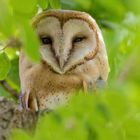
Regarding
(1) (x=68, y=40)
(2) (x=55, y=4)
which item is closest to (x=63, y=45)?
(1) (x=68, y=40)

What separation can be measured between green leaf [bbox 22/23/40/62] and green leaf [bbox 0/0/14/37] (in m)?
0.02

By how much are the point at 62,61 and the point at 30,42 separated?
1.13m

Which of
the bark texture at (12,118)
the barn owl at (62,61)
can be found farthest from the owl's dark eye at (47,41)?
the bark texture at (12,118)

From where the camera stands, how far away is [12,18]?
740mm

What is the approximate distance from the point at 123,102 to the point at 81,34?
128cm

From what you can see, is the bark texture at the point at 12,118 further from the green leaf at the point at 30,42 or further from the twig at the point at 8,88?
the green leaf at the point at 30,42

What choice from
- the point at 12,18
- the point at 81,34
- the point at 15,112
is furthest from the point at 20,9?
the point at 81,34

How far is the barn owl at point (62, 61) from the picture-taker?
6.14 feet

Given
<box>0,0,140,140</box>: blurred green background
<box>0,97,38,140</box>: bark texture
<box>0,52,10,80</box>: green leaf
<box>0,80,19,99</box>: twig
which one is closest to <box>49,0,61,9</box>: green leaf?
<box>0,52,10,80</box>: green leaf

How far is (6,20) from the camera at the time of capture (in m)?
0.71

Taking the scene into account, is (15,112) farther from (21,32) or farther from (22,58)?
(21,32)

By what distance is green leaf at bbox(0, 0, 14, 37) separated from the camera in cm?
70

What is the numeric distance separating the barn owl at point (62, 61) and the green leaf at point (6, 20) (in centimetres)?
111

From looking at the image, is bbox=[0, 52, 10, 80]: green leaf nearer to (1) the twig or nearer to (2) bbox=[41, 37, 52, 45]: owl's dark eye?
(2) bbox=[41, 37, 52, 45]: owl's dark eye
